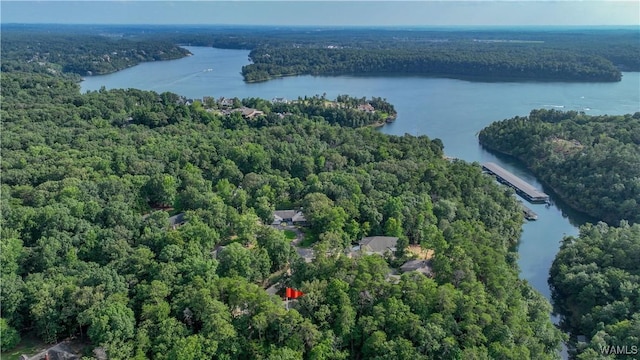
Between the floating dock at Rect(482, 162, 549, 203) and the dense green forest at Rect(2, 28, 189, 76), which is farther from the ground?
the dense green forest at Rect(2, 28, 189, 76)

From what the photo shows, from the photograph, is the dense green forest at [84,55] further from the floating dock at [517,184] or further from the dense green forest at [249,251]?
the floating dock at [517,184]

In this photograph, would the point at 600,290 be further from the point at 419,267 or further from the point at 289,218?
the point at 289,218

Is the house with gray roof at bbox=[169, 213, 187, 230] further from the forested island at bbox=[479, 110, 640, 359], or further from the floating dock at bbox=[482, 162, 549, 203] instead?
the floating dock at bbox=[482, 162, 549, 203]

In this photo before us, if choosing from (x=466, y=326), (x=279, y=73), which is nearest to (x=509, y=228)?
(x=466, y=326)

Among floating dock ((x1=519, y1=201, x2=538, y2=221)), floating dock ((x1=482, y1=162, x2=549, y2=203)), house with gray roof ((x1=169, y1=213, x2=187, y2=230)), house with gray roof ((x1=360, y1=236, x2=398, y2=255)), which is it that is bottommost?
floating dock ((x1=519, y1=201, x2=538, y2=221))

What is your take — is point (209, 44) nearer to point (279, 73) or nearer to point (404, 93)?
point (279, 73)

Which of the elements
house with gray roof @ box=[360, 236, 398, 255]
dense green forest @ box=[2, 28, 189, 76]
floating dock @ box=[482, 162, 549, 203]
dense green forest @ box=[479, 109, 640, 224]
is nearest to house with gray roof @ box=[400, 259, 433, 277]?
house with gray roof @ box=[360, 236, 398, 255]

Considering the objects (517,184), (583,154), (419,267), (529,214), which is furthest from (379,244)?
(583,154)
